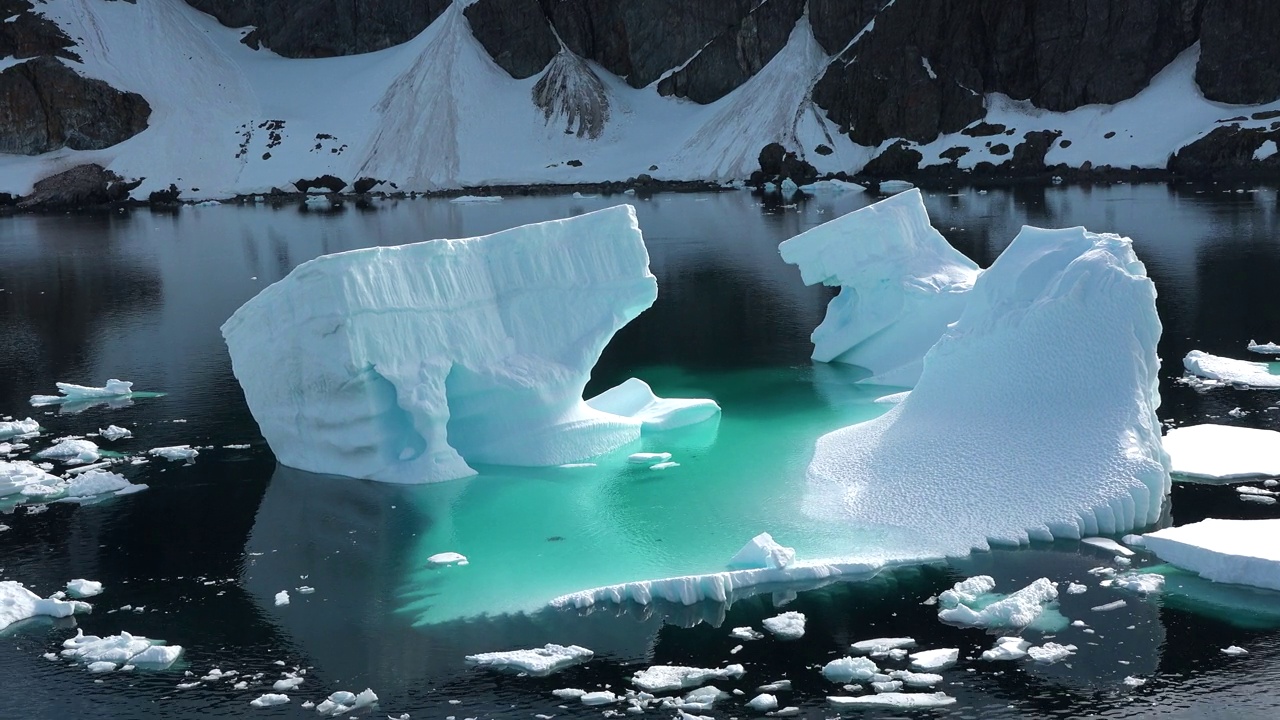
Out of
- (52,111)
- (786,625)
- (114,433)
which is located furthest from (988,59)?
(786,625)

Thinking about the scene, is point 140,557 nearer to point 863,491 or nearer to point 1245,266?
point 863,491

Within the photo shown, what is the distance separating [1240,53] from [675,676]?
5343 centimetres

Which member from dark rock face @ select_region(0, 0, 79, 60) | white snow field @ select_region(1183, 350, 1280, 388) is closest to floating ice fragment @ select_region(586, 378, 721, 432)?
white snow field @ select_region(1183, 350, 1280, 388)

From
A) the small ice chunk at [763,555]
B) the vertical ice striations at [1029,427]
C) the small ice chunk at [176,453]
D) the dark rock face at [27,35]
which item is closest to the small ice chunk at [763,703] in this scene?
the small ice chunk at [763,555]

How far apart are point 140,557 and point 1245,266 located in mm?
23490

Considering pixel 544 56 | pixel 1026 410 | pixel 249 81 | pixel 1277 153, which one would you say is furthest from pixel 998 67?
pixel 1026 410

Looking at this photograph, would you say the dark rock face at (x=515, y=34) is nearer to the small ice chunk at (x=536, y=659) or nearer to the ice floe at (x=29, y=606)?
the ice floe at (x=29, y=606)

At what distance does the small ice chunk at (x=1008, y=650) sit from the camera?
917 centimetres

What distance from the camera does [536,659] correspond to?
9.34 meters

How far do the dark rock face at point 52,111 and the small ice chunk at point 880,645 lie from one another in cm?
6444

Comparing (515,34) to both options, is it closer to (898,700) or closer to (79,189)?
(79,189)

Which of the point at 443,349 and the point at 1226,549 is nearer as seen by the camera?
the point at 1226,549

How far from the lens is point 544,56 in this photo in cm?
6962

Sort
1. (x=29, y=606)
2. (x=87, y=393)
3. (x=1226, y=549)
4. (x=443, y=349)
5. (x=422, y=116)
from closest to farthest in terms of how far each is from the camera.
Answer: (x=1226, y=549) → (x=29, y=606) → (x=443, y=349) → (x=87, y=393) → (x=422, y=116)
